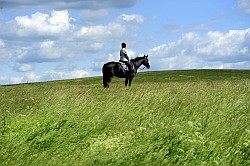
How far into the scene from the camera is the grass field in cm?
808

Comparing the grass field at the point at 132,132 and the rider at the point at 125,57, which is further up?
the rider at the point at 125,57

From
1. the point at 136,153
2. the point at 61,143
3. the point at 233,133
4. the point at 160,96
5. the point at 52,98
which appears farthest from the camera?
the point at 52,98

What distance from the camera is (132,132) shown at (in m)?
9.36

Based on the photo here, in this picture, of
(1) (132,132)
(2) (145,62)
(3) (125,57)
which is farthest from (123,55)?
(1) (132,132)

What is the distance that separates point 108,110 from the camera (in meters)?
11.8

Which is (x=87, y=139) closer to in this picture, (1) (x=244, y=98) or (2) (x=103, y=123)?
(2) (x=103, y=123)

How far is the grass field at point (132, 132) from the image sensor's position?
26.5ft

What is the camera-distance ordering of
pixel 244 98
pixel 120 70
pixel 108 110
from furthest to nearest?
pixel 120 70
pixel 244 98
pixel 108 110

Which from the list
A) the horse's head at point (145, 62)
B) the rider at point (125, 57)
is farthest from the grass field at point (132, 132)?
the horse's head at point (145, 62)

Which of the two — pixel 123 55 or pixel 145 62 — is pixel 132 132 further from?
pixel 145 62

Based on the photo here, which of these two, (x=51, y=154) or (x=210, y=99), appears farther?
(x=210, y=99)

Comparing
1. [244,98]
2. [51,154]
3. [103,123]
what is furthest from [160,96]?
[51,154]

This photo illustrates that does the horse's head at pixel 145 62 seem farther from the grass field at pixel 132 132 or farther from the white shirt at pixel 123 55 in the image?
the grass field at pixel 132 132

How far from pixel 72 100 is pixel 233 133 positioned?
6.79m
